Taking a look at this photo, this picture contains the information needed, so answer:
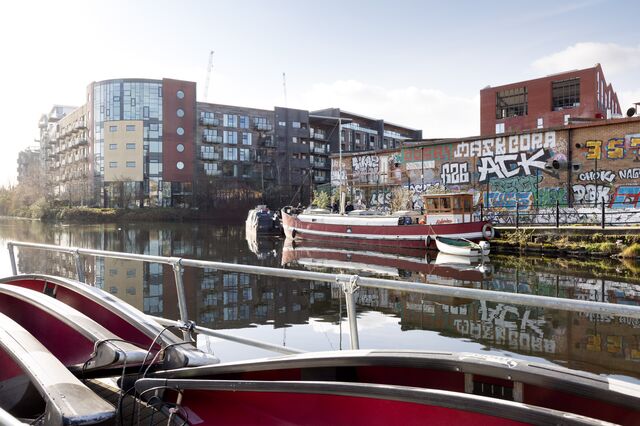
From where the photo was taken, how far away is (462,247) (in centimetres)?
2303

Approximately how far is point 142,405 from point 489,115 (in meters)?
50.3

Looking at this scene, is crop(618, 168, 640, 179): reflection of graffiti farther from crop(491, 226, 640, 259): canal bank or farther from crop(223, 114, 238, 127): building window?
crop(223, 114, 238, 127): building window

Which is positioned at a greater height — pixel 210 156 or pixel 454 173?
pixel 210 156

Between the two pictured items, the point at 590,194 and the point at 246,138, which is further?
the point at 246,138

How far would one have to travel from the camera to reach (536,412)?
1847mm

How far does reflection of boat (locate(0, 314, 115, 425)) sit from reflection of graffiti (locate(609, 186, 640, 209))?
1204 inches

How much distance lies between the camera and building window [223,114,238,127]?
249 feet

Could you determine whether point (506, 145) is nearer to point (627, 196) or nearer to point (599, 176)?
point (599, 176)

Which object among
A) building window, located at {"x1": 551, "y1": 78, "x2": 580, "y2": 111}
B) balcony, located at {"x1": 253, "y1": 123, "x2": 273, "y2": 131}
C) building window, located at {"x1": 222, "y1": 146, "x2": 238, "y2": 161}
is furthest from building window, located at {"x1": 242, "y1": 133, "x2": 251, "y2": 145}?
building window, located at {"x1": 551, "y1": 78, "x2": 580, "y2": 111}

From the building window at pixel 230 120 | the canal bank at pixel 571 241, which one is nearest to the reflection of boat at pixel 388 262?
the canal bank at pixel 571 241

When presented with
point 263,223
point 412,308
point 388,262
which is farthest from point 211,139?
point 412,308

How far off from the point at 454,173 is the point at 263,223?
15.8 m

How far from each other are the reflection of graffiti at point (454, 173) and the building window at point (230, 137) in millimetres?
45682

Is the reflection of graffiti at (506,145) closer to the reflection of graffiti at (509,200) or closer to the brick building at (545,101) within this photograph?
the reflection of graffiti at (509,200)
